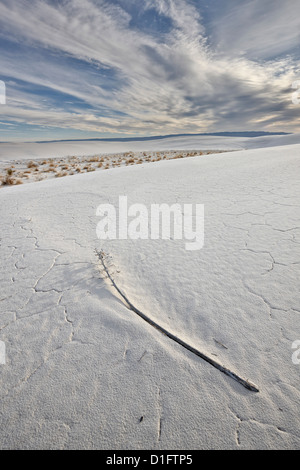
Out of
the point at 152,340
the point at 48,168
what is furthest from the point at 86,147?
the point at 152,340

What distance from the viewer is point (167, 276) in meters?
1.94

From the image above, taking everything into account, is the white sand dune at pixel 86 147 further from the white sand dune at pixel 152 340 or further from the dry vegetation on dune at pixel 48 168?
the white sand dune at pixel 152 340

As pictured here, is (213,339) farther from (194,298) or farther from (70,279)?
(70,279)

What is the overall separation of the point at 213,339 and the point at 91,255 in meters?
1.49

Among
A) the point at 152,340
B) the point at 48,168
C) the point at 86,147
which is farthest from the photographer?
the point at 86,147

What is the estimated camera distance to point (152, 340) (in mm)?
1341

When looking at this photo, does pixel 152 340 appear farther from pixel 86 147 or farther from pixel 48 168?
pixel 86 147

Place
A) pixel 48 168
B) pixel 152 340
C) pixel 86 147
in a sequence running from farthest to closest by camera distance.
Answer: pixel 86 147 → pixel 48 168 → pixel 152 340

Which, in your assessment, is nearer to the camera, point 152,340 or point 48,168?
Result: point 152,340

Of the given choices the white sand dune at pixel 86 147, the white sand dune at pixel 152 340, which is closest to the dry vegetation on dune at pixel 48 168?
the white sand dune at pixel 86 147

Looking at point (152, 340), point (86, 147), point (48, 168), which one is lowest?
point (152, 340)

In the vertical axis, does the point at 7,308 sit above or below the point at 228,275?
below

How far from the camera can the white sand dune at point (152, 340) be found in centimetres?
96
